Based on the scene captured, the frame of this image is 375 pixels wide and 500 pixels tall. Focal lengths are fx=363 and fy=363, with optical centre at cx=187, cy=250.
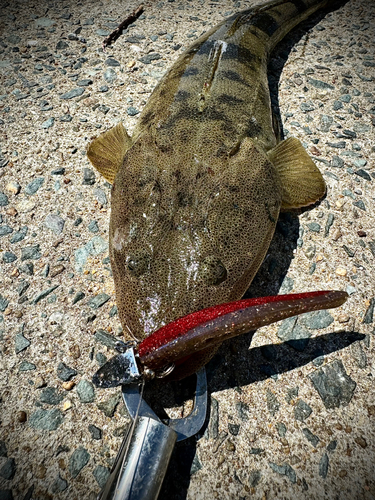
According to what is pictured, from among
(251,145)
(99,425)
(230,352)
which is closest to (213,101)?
(251,145)

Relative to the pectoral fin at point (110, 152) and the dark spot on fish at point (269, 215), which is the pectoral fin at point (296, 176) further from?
the pectoral fin at point (110, 152)

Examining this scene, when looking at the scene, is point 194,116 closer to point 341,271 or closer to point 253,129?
point 253,129

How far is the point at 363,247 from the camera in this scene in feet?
9.39

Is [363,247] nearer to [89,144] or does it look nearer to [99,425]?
[99,425]

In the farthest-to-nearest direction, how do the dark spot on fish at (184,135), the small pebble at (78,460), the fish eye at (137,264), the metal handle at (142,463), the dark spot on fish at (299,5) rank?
the dark spot on fish at (299,5)
the dark spot on fish at (184,135)
the fish eye at (137,264)
the small pebble at (78,460)
the metal handle at (142,463)

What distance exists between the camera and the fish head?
1.96 m

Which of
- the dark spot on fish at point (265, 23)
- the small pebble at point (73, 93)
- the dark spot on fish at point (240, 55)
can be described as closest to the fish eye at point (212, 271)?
the dark spot on fish at point (240, 55)

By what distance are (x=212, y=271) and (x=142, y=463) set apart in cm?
99

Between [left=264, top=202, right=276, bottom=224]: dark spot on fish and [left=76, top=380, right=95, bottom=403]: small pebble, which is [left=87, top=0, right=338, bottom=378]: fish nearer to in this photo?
[left=264, top=202, right=276, bottom=224]: dark spot on fish

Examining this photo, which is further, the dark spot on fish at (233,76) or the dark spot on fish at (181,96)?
the dark spot on fish at (233,76)

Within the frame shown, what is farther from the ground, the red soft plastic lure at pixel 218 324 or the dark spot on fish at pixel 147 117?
the dark spot on fish at pixel 147 117

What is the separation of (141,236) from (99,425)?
1.11 m

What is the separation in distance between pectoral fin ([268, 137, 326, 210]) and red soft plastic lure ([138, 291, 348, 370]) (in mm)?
1216

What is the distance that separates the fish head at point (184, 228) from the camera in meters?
1.96
